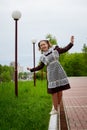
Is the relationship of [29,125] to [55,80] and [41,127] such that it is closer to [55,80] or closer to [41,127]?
[41,127]

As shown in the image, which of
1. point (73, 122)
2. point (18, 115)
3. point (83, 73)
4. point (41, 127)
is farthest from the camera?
point (83, 73)

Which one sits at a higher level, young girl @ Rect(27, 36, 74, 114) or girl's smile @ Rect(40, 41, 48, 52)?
girl's smile @ Rect(40, 41, 48, 52)

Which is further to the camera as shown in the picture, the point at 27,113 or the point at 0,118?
the point at 27,113

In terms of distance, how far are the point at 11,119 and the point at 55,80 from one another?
1.29 metres

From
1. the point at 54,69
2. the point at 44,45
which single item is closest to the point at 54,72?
the point at 54,69

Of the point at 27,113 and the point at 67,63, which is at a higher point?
the point at 67,63

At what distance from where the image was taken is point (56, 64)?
9.45 metres

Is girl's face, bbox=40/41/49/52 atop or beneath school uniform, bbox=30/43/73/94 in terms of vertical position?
atop

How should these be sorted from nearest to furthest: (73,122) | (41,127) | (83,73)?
(41,127) < (73,122) < (83,73)

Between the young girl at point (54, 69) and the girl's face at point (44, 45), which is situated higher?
the girl's face at point (44, 45)

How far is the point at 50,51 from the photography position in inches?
372

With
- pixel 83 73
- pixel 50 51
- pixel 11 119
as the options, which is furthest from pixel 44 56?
pixel 83 73

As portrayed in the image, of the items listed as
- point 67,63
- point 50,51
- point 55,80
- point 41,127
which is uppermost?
point 67,63

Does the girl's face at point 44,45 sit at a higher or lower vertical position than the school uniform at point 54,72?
higher
